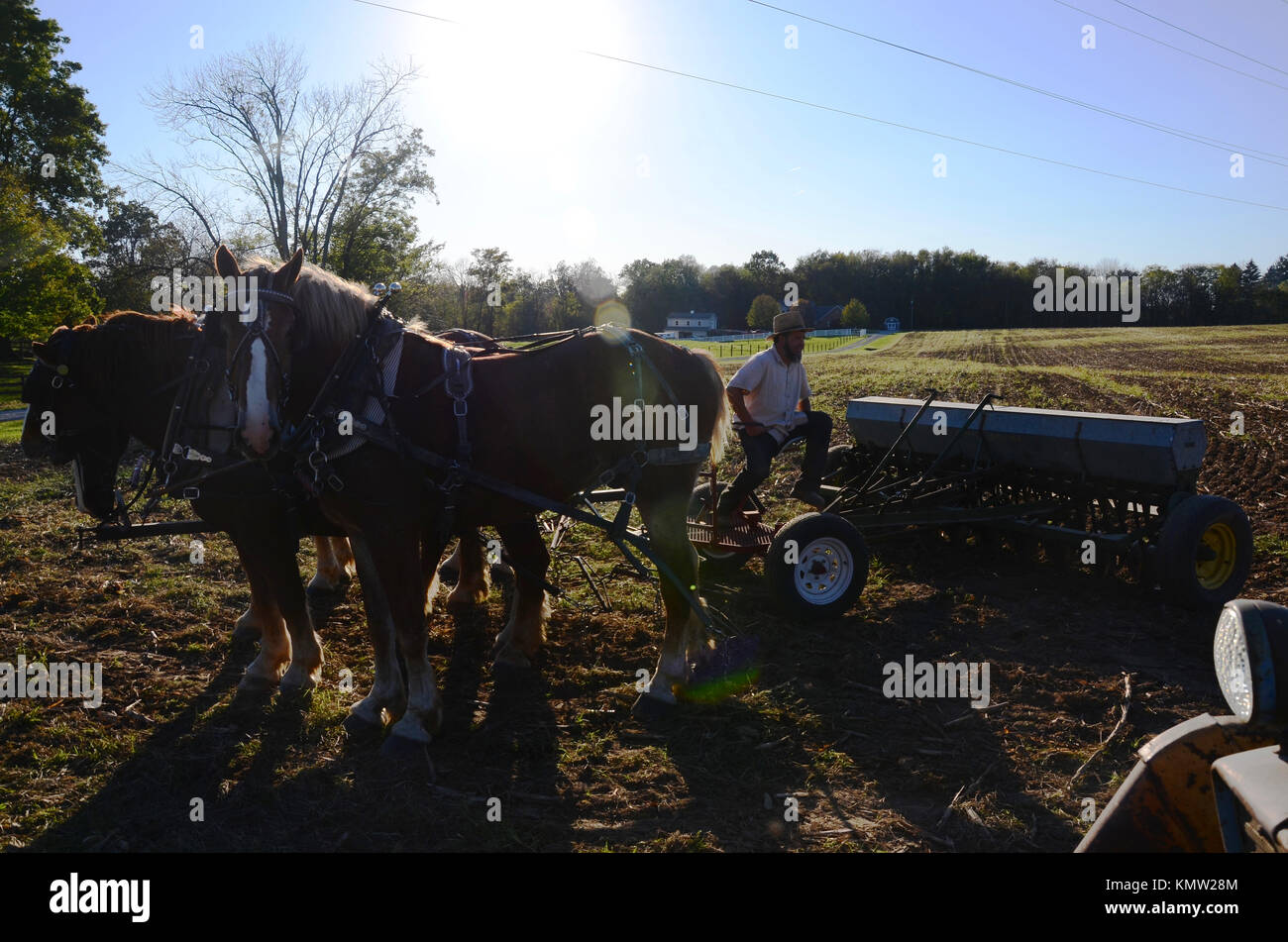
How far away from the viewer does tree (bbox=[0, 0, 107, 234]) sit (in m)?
30.3

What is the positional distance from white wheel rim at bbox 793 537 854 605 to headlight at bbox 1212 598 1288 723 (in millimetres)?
3868

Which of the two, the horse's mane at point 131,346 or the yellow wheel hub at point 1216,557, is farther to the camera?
the yellow wheel hub at point 1216,557

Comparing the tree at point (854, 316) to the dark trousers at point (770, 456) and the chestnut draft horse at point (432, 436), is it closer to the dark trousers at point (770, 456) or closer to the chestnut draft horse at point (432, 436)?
the dark trousers at point (770, 456)

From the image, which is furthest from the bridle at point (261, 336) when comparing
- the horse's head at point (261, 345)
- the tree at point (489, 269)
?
the tree at point (489, 269)

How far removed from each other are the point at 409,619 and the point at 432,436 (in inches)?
40.5

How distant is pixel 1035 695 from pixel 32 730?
6.02 metres

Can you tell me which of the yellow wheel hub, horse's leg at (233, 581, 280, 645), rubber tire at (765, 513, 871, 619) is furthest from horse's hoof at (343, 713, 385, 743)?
the yellow wheel hub

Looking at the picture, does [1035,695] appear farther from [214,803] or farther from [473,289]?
[473,289]

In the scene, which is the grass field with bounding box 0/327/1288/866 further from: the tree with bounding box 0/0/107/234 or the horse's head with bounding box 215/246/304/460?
the tree with bounding box 0/0/107/234

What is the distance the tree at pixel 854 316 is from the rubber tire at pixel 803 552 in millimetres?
67824

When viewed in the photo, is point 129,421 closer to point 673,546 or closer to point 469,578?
point 469,578

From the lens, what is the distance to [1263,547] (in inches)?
292

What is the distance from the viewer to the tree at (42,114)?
99.5 feet
